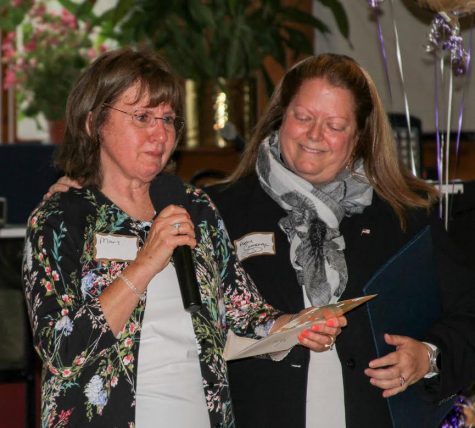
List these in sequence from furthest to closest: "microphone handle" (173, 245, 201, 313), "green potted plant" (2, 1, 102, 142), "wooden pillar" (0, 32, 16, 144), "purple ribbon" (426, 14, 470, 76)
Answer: "wooden pillar" (0, 32, 16, 144), "green potted plant" (2, 1, 102, 142), "purple ribbon" (426, 14, 470, 76), "microphone handle" (173, 245, 201, 313)

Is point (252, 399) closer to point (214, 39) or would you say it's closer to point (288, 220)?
point (288, 220)

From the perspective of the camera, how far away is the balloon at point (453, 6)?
120 inches

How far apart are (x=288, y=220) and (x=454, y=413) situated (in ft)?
2.24

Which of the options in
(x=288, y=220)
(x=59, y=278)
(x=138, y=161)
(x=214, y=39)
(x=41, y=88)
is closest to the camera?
(x=59, y=278)

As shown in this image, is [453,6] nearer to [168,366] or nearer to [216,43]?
[168,366]

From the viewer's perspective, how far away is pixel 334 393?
8.02 feet

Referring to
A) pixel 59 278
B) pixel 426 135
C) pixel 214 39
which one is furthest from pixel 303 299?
pixel 214 39

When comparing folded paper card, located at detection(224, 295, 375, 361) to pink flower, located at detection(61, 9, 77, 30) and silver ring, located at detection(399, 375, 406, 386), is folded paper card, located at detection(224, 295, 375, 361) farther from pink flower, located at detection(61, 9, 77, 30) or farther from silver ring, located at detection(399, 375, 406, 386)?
pink flower, located at detection(61, 9, 77, 30)

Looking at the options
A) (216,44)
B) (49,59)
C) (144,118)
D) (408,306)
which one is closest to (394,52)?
(216,44)

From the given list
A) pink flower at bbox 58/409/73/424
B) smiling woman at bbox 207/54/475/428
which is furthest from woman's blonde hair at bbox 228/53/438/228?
pink flower at bbox 58/409/73/424

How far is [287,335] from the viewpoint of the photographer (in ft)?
6.93

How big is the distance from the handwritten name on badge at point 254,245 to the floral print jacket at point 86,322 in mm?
374

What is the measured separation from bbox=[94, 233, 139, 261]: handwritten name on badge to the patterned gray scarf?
1.99ft

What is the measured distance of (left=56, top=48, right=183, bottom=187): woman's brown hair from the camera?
2.19 metres
